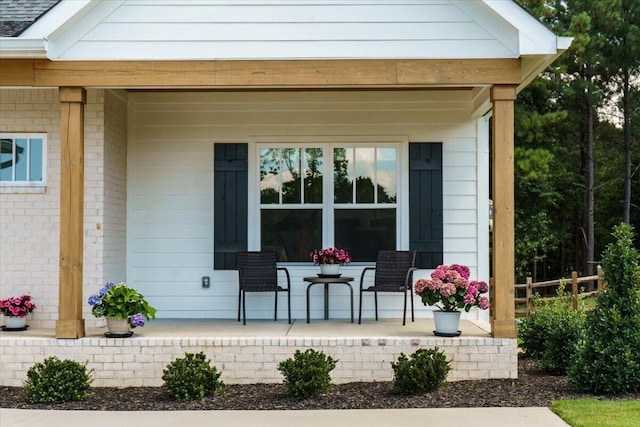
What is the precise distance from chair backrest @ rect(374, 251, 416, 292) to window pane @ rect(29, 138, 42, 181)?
3671 millimetres

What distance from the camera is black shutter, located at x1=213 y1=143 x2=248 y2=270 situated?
338 inches

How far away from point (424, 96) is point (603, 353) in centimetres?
370

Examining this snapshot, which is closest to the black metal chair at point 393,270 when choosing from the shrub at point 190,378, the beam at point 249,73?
the beam at point 249,73

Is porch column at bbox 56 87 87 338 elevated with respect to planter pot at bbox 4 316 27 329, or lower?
elevated

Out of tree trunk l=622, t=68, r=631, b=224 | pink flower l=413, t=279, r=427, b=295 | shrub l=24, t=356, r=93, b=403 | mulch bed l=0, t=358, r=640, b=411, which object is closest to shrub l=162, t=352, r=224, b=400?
mulch bed l=0, t=358, r=640, b=411

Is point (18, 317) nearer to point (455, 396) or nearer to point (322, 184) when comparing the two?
point (322, 184)

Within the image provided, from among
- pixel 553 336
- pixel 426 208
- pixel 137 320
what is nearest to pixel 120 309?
pixel 137 320

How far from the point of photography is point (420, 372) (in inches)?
242

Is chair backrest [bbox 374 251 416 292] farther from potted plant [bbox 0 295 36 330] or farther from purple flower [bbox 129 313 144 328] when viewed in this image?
potted plant [bbox 0 295 36 330]

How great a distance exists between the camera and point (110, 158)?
811cm

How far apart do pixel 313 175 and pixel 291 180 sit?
26 cm

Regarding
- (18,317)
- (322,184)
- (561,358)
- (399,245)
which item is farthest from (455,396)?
(18,317)

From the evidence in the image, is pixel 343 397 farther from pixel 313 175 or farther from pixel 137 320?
pixel 313 175

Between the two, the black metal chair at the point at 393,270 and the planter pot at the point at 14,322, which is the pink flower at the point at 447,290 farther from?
the planter pot at the point at 14,322
